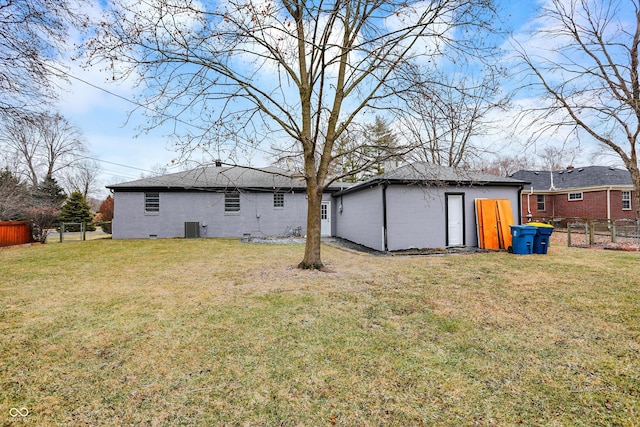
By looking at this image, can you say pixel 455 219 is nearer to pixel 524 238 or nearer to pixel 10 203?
pixel 524 238

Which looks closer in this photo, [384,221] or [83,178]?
[384,221]

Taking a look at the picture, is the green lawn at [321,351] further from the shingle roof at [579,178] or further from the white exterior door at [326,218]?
the shingle roof at [579,178]

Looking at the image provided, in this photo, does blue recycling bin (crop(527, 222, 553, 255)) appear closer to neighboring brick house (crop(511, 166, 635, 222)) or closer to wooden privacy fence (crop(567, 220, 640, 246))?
wooden privacy fence (crop(567, 220, 640, 246))

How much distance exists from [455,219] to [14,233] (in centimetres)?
1757

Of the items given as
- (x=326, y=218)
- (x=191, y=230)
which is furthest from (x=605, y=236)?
(x=191, y=230)

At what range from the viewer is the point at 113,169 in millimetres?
33125

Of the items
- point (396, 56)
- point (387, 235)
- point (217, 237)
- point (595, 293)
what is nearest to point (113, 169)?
point (217, 237)

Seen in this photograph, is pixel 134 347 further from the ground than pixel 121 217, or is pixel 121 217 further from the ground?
pixel 121 217

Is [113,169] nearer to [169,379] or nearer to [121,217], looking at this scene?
[121,217]

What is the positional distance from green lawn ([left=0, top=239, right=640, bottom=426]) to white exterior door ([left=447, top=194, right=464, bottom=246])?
491cm

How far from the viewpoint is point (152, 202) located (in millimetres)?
15320

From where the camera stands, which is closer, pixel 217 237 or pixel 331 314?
pixel 331 314

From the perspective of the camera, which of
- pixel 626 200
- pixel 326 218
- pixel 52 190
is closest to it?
pixel 326 218

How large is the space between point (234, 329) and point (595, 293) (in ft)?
19.0
